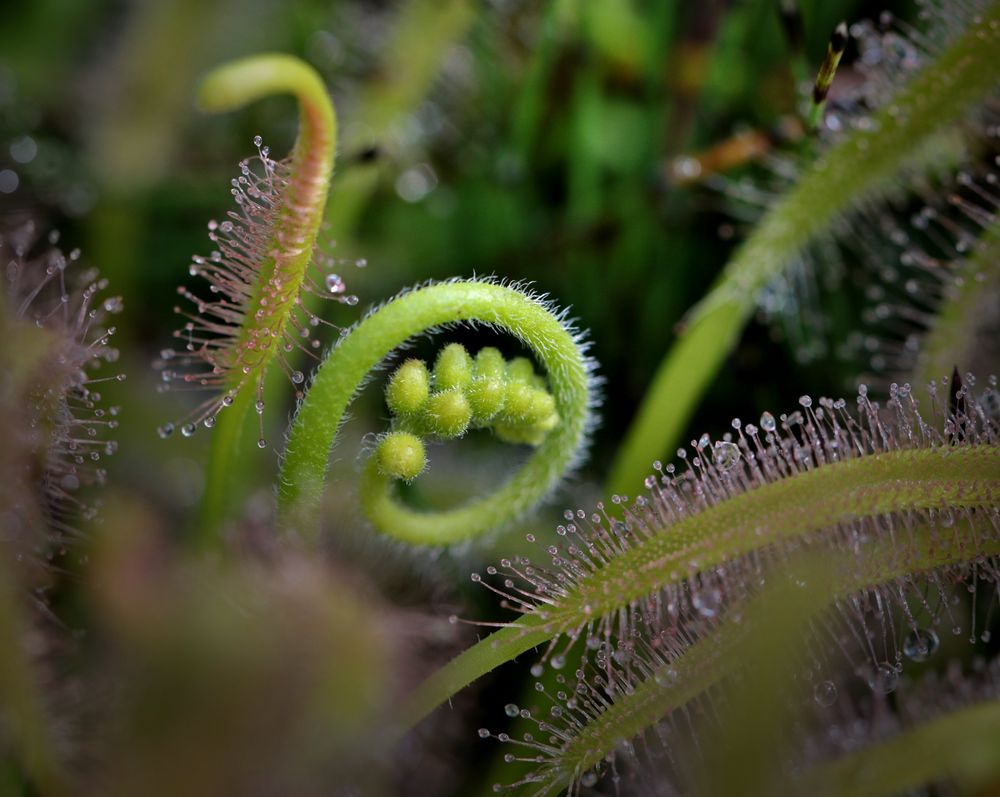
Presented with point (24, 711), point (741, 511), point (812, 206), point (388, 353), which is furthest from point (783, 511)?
point (24, 711)

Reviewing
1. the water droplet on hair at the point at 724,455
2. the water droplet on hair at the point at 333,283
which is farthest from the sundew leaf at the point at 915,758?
the water droplet on hair at the point at 333,283

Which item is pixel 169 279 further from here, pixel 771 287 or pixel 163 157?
pixel 771 287

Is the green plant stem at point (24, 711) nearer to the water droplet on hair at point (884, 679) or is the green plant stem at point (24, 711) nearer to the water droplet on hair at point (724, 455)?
the water droplet on hair at point (724, 455)

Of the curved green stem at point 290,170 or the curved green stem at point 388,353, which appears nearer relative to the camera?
the curved green stem at point 290,170

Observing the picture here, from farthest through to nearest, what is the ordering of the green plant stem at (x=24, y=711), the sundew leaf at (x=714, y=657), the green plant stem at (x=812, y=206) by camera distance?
the green plant stem at (x=812, y=206) → the sundew leaf at (x=714, y=657) → the green plant stem at (x=24, y=711)

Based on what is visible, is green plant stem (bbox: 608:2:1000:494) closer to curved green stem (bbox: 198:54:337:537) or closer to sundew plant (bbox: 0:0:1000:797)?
sundew plant (bbox: 0:0:1000:797)

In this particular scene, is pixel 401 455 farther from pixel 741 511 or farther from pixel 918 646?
pixel 918 646

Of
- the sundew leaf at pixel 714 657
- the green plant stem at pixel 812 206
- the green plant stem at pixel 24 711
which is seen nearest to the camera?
the green plant stem at pixel 24 711

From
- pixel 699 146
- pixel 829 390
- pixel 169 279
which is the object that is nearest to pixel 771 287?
pixel 829 390
